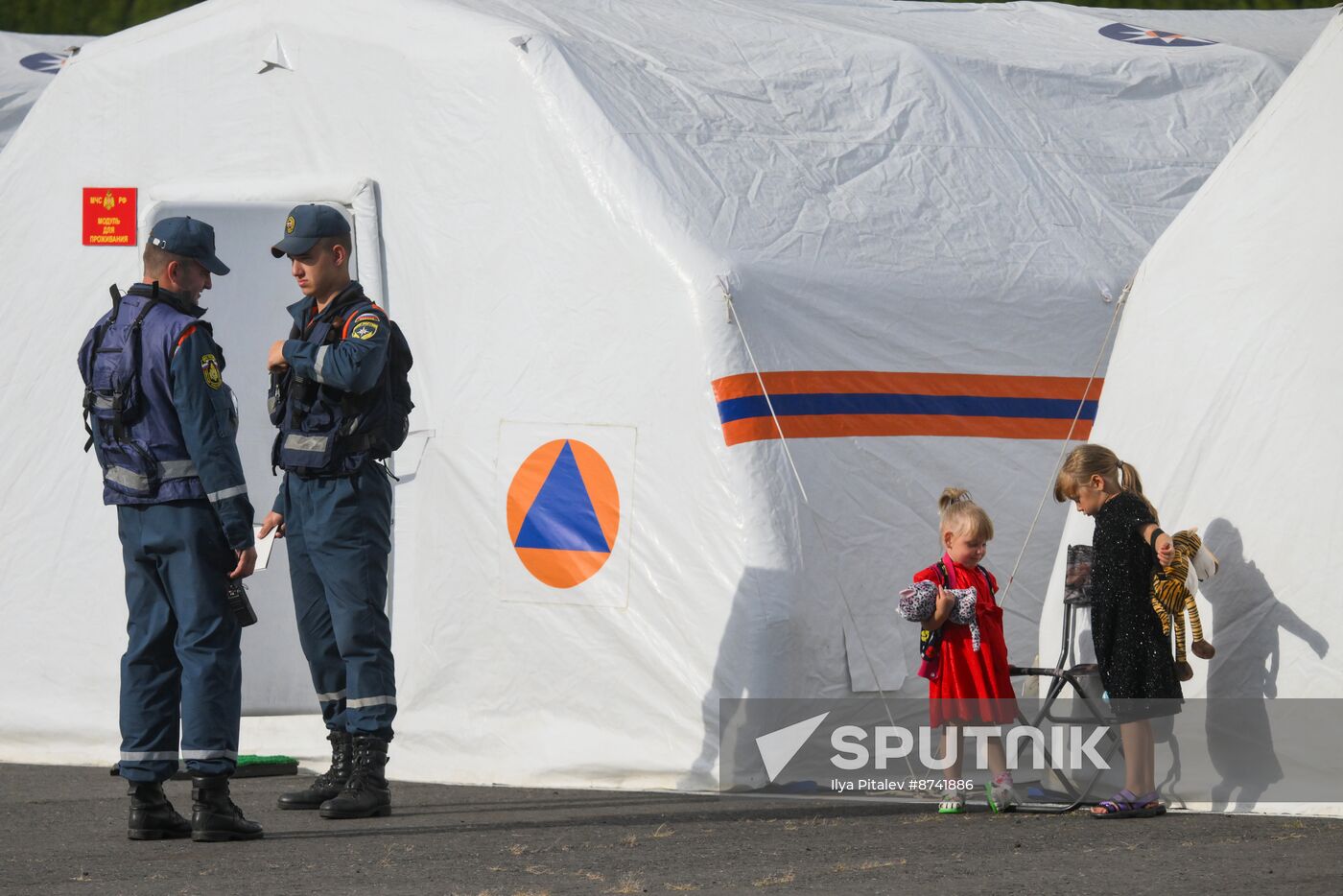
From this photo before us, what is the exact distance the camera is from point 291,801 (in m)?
6.57

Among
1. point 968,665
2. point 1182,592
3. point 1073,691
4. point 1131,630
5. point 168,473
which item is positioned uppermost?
point 168,473

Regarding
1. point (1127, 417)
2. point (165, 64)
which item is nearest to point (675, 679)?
point (1127, 417)

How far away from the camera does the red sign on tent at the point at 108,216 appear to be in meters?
8.20

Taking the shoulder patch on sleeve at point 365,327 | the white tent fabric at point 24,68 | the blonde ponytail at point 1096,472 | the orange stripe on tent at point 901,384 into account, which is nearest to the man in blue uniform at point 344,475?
the shoulder patch on sleeve at point 365,327

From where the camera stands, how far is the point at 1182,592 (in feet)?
20.3

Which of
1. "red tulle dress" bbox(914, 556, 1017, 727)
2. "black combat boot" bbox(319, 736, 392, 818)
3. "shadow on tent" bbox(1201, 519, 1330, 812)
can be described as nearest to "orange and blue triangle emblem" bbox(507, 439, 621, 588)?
"black combat boot" bbox(319, 736, 392, 818)

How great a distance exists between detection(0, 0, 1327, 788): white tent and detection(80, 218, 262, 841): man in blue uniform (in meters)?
1.63

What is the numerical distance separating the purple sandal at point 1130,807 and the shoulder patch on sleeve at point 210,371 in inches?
120

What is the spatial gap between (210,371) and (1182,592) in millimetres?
3113

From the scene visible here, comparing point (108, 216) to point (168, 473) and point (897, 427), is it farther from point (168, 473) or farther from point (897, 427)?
point (897, 427)

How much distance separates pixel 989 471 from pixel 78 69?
4.30 m

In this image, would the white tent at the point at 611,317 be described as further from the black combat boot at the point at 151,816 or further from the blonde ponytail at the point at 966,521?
the black combat boot at the point at 151,816

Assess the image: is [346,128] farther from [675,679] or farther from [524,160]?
[675,679]

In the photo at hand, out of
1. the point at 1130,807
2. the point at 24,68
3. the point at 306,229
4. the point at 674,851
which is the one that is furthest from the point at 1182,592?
the point at 24,68
